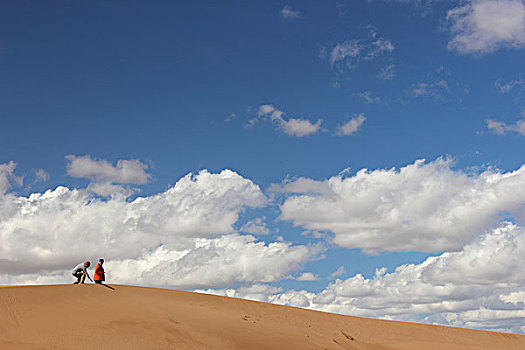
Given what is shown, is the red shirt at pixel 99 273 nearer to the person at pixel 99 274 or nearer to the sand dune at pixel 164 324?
the person at pixel 99 274

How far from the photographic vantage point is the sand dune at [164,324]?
17.7 meters

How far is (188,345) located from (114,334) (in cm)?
251

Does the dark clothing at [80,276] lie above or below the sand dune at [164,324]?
above

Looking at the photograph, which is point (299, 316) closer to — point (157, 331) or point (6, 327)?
point (157, 331)

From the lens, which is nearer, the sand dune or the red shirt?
the sand dune

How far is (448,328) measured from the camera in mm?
34188

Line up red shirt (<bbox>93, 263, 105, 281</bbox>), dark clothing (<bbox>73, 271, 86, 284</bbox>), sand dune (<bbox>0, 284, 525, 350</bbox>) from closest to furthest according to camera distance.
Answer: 1. sand dune (<bbox>0, 284, 525, 350</bbox>)
2. dark clothing (<bbox>73, 271, 86, 284</bbox>)
3. red shirt (<bbox>93, 263, 105, 281</bbox>)

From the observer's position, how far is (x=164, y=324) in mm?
19969

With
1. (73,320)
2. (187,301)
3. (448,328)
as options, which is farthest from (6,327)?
(448,328)

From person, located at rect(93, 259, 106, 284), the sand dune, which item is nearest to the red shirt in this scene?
person, located at rect(93, 259, 106, 284)

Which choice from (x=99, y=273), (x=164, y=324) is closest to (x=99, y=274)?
(x=99, y=273)

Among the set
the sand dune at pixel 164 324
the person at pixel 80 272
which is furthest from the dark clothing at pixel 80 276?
the sand dune at pixel 164 324

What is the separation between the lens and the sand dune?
58.1ft

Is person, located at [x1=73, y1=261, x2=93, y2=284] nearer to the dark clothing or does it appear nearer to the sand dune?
the dark clothing
